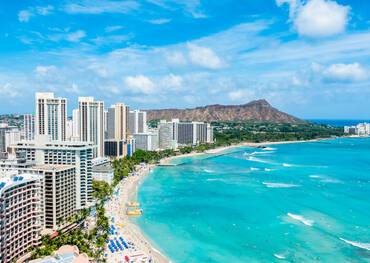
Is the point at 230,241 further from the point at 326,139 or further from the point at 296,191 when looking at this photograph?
the point at 326,139

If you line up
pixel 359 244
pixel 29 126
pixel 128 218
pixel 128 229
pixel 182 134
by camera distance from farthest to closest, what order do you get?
pixel 182 134 → pixel 29 126 → pixel 128 218 → pixel 128 229 → pixel 359 244

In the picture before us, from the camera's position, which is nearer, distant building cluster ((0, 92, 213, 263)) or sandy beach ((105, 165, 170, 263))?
A: distant building cluster ((0, 92, 213, 263))

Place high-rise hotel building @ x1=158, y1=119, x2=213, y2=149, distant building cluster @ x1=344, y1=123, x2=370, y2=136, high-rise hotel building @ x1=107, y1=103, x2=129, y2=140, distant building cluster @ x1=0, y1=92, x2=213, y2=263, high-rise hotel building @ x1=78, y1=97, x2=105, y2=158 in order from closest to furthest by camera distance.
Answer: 1. distant building cluster @ x1=0, y1=92, x2=213, y2=263
2. high-rise hotel building @ x1=78, y1=97, x2=105, y2=158
3. high-rise hotel building @ x1=107, y1=103, x2=129, y2=140
4. high-rise hotel building @ x1=158, y1=119, x2=213, y2=149
5. distant building cluster @ x1=344, y1=123, x2=370, y2=136

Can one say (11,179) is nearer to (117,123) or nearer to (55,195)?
(55,195)

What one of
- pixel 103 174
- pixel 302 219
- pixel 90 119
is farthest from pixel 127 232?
pixel 90 119

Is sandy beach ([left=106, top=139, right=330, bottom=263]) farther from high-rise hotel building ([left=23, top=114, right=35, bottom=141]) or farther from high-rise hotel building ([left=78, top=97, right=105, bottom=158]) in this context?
high-rise hotel building ([left=23, top=114, right=35, bottom=141])

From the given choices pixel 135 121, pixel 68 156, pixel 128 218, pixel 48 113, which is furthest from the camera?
pixel 135 121

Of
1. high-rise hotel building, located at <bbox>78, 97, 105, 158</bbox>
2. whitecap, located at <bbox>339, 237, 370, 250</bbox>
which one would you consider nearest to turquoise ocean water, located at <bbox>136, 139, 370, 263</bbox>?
whitecap, located at <bbox>339, 237, 370, 250</bbox>

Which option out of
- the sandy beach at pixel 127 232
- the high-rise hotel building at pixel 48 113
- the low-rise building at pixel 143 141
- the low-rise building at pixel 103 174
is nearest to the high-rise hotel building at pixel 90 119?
the high-rise hotel building at pixel 48 113
